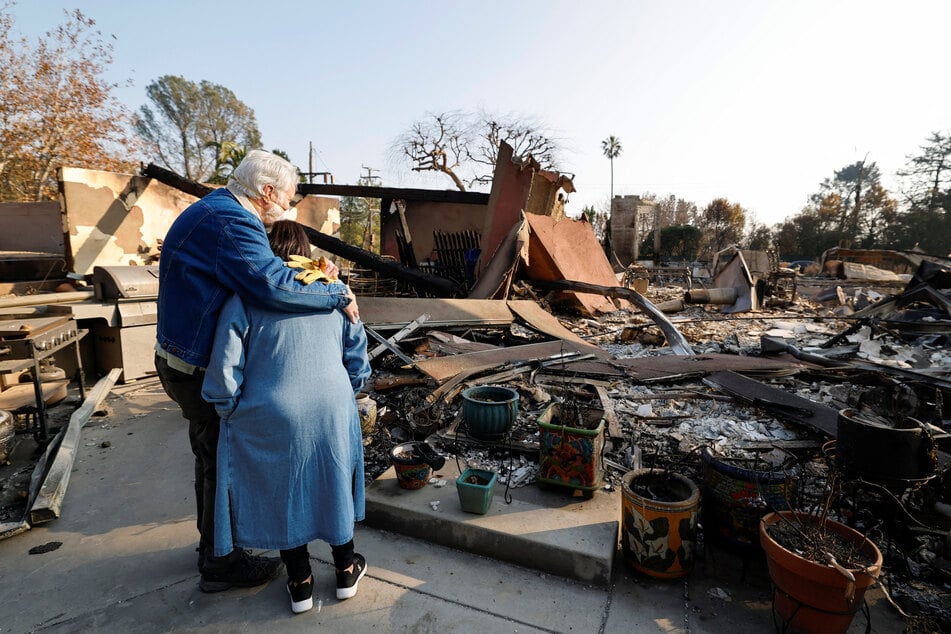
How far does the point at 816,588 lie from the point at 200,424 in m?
2.72

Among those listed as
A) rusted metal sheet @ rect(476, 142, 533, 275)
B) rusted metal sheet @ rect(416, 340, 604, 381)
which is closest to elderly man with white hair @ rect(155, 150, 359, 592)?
rusted metal sheet @ rect(416, 340, 604, 381)

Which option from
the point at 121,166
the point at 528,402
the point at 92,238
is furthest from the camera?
the point at 121,166

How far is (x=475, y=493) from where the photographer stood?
2.67 metres

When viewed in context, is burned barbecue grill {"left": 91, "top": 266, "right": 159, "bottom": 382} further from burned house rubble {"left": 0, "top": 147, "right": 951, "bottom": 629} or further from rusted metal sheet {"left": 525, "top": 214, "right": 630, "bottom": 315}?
rusted metal sheet {"left": 525, "top": 214, "right": 630, "bottom": 315}

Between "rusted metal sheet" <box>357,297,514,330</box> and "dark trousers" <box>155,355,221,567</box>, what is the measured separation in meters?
4.01

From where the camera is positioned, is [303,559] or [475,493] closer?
[303,559]

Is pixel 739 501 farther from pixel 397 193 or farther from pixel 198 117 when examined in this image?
pixel 198 117

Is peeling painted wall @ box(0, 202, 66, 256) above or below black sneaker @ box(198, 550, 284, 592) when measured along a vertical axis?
above

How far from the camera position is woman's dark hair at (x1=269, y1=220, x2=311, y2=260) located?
6.75 ft

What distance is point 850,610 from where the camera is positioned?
72.4 inches

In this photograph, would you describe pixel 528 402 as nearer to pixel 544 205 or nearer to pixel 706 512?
pixel 706 512

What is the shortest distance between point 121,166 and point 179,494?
1787cm

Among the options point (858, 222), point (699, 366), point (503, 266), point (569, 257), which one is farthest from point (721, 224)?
point (699, 366)

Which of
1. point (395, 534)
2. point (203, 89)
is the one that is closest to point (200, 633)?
point (395, 534)
